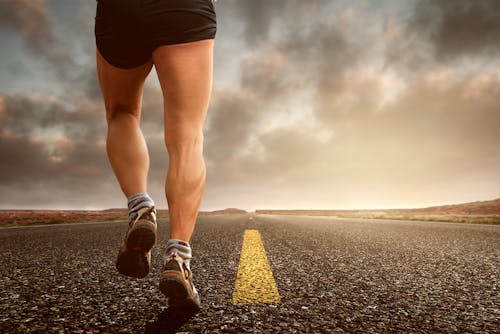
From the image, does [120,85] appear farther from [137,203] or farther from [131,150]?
[137,203]

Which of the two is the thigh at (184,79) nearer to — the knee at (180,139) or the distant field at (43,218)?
the knee at (180,139)

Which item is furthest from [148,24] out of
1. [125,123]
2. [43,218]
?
[43,218]

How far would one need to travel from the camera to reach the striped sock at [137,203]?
1.63m

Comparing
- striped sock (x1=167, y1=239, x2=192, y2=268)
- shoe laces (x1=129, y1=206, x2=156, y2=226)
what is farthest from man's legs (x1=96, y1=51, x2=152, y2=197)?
striped sock (x1=167, y1=239, x2=192, y2=268)

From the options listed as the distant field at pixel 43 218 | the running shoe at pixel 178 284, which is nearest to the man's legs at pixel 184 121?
the running shoe at pixel 178 284

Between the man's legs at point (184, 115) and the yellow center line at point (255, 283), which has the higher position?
the man's legs at point (184, 115)

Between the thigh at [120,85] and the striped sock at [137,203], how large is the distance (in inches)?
22.9

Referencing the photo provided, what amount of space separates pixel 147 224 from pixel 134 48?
91cm

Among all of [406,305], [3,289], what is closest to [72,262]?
[3,289]

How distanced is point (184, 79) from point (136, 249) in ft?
2.92

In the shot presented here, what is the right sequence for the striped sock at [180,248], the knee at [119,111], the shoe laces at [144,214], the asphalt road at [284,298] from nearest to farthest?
the asphalt road at [284,298] < the striped sock at [180,248] < the shoe laces at [144,214] < the knee at [119,111]

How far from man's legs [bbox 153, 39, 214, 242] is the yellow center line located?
46 cm

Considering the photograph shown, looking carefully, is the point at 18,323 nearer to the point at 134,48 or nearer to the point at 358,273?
the point at 134,48

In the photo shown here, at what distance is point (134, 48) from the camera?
1.55 meters
